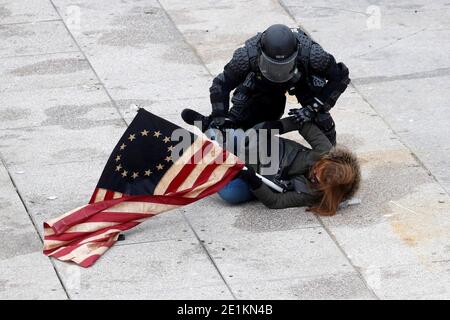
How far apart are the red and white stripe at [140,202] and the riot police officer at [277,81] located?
25.4 inches

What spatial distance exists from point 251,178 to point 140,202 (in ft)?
2.71

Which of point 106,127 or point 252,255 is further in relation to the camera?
point 106,127

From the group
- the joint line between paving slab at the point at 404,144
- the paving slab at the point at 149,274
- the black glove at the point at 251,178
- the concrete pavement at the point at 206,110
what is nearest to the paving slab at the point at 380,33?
the concrete pavement at the point at 206,110

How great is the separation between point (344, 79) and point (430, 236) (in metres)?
1.46

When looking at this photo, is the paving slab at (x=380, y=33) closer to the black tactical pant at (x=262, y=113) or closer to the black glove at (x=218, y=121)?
the black tactical pant at (x=262, y=113)

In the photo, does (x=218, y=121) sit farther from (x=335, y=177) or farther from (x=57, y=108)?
(x=57, y=108)

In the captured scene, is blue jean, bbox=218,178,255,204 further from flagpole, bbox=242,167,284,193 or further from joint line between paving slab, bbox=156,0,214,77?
joint line between paving slab, bbox=156,0,214,77

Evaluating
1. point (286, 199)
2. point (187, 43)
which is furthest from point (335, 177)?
point (187, 43)

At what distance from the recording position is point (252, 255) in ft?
26.9

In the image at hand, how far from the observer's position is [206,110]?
1064cm
